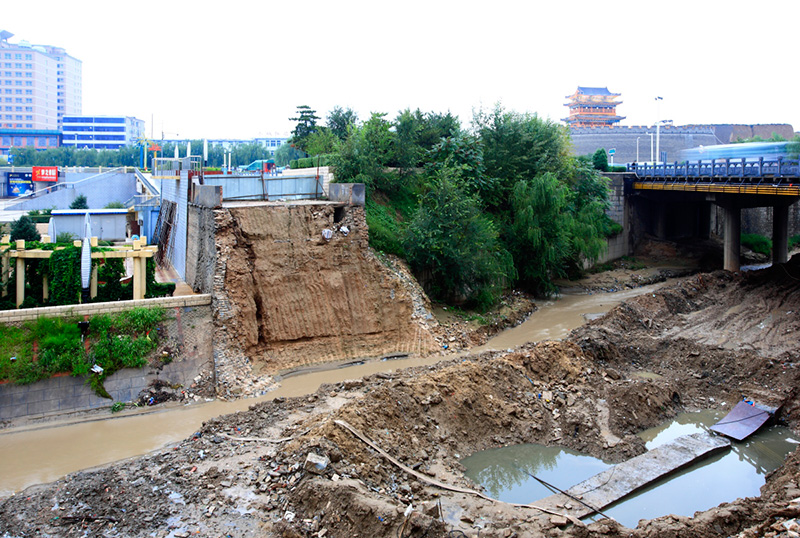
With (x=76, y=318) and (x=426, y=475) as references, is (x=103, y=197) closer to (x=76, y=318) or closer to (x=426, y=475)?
(x=76, y=318)

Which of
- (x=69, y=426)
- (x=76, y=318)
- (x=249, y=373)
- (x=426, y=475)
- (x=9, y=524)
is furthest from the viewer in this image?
(x=249, y=373)

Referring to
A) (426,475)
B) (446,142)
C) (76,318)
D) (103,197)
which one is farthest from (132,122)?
(426,475)

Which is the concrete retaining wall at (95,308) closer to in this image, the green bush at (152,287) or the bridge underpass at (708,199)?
the green bush at (152,287)

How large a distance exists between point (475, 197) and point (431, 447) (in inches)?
524

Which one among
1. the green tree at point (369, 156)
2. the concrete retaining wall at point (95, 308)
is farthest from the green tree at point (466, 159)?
the concrete retaining wall at point (95, 308)

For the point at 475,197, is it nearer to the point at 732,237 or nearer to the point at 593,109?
the point at 732,237

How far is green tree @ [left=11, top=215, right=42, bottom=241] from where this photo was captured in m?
26.3

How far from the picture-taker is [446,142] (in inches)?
1117

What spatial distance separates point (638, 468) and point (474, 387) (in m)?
4.14

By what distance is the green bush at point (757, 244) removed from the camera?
41.2 meters

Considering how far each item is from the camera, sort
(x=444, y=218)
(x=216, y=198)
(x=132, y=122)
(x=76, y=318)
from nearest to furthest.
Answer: (x=76, y=318) → (x=216, y=198) → (x=444, y=218) → (x=132, y=122)

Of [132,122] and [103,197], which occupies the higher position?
[132,122]

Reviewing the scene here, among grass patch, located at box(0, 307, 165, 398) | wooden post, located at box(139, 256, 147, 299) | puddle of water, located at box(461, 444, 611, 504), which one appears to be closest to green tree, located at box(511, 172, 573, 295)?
puddle of water, located at box(461, 444, 611, 504)

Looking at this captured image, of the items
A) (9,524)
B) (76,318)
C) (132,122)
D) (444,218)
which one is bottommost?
(9,524)
